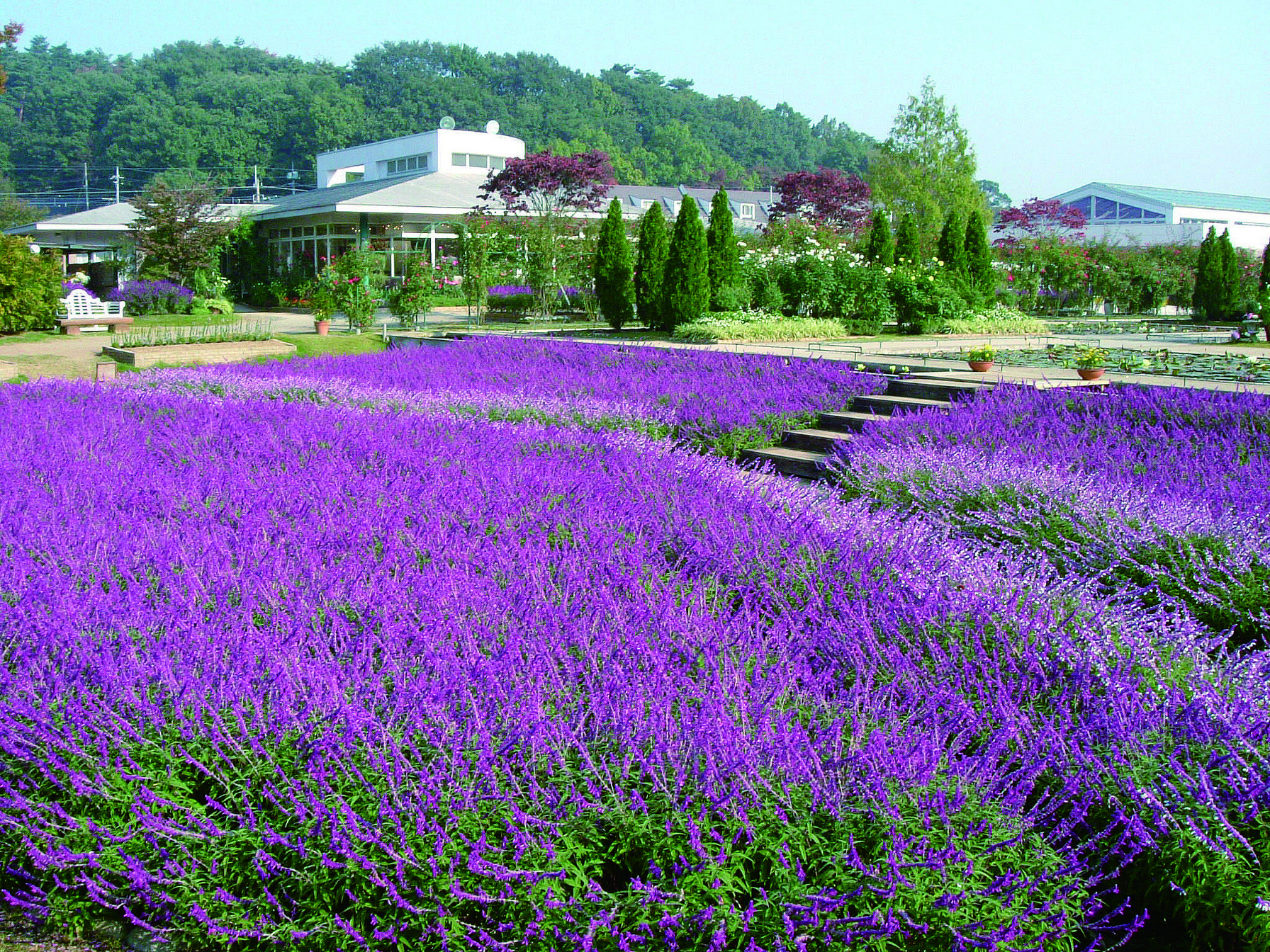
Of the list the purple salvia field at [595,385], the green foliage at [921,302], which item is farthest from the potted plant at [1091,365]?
the green foliage at [921,302]

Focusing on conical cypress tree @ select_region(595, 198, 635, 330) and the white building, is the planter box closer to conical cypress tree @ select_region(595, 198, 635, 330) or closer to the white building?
conical cypress tree @ select_region(595, 198, 635, 330)

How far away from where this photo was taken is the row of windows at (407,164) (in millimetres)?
40312

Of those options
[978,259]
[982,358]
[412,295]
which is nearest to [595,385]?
[982,358]

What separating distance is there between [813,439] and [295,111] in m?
70.1

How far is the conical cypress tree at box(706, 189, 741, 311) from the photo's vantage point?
18.1 meters

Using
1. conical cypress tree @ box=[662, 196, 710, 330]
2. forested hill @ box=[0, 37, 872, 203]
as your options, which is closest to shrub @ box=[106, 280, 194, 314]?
conical cypress tree @ box=[662, 196, 710, 330]

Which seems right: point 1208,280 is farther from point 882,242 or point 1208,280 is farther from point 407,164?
point 407,164

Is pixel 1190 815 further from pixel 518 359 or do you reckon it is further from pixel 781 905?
pixel 518 359

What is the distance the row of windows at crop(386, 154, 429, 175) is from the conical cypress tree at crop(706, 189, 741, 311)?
81.9 ft

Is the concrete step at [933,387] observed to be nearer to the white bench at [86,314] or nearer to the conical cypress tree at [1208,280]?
the white bench at [86,314]

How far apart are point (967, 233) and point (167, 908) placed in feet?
68.2

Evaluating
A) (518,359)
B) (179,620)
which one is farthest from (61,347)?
(179,620)

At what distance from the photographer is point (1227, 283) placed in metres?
22.7

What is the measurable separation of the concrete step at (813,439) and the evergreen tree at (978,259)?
45.2 ft
